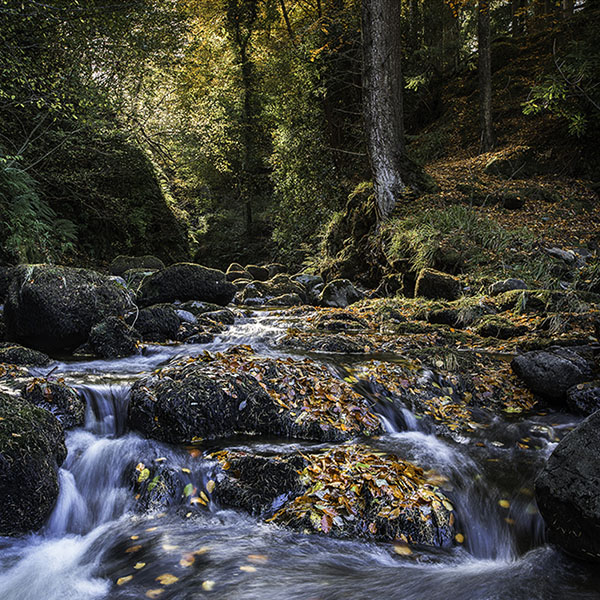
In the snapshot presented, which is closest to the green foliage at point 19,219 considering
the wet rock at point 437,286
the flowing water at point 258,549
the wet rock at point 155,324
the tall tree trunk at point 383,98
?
the wet rock at point 155,324

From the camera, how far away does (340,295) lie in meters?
11.6

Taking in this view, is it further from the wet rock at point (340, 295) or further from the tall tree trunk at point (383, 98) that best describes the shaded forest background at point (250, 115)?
the wet rock at point (340, 295)

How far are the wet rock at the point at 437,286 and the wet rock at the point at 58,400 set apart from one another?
293 inches

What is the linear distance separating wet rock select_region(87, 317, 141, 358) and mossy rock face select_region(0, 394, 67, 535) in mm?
3343

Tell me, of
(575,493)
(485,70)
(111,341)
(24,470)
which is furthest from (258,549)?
(485,70)

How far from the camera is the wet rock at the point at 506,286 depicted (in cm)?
880

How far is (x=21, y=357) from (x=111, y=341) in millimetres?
1294

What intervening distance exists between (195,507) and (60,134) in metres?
10.6

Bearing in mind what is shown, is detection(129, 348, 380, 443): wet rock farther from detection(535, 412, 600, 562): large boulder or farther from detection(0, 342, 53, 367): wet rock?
detection(0, 342, 53, 367): wet rock

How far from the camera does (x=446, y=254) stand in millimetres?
10156

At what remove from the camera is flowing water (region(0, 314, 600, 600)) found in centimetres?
284

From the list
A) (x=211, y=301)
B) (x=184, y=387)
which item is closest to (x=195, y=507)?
(x=184, y=387)

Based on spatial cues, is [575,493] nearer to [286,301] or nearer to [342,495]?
[342,495]

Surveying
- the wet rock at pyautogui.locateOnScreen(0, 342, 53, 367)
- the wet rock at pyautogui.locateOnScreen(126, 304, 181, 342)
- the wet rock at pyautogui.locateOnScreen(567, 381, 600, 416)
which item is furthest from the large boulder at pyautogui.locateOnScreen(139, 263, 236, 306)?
the wet rock at pyautogui.locateOnScreen(567, 381, 600, 416)
